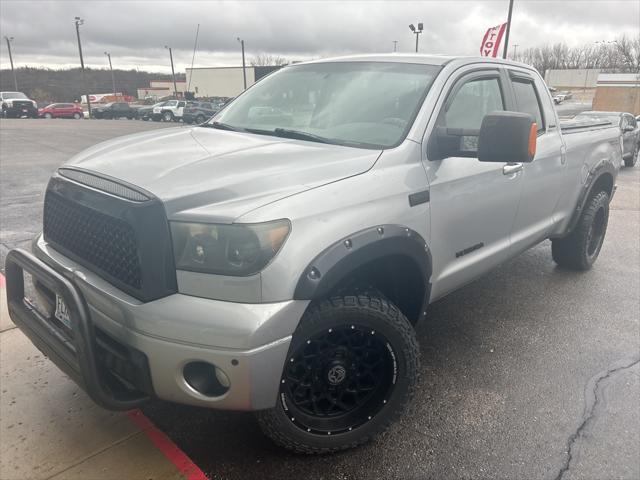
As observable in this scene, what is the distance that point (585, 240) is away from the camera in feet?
15.9

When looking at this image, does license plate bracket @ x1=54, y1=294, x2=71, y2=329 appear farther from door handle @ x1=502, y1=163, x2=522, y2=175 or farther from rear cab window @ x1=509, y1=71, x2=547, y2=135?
rear cab window @ x1=509, y1=71, x2=547, y2=135

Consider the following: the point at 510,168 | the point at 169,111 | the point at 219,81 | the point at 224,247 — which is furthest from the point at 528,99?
the point at 219,81

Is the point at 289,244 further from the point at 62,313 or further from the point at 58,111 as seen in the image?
the point at 58,111

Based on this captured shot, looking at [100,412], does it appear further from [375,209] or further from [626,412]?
[626,412]

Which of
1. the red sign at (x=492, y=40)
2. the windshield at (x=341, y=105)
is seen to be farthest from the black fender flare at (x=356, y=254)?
the red sign at (x=492, y=40)

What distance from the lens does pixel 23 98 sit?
135 feet

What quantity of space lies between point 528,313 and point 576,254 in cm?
115

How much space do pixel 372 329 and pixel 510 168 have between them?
5.27 feet

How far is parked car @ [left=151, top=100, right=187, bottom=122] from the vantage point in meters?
37.1

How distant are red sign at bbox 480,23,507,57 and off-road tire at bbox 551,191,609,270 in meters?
9.46

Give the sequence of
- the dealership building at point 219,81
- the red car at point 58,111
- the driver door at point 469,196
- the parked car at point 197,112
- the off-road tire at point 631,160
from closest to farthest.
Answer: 1. the driver door at point 469,196
2. the off-road tire at point 631,160
3. the parked car at point 197,112
4. the red car at point 58,111
5. the dealership building at point 219,81

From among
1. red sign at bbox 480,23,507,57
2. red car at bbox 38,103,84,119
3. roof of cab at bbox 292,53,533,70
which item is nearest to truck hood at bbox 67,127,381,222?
roof of cab at bbox 292,53,533,70

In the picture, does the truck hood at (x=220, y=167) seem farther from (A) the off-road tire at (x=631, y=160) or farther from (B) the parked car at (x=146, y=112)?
(B) the parked car at (x=146, y=112)

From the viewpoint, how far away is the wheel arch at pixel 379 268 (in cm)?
210
